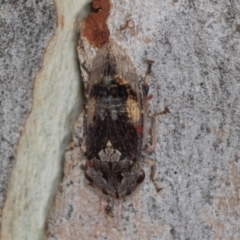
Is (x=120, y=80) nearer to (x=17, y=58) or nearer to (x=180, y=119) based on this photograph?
(x=180, y=119)

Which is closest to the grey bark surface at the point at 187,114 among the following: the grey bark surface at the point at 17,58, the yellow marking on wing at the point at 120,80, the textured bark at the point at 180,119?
the textured bark at the point at 180,119

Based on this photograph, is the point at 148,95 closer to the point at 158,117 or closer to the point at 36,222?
the point at 158,117

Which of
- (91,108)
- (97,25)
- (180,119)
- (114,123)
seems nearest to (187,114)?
(180,119)

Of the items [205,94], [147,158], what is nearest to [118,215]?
[147,158]

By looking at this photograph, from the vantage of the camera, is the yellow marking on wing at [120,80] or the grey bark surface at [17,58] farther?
the grey bark surface at [17,58]

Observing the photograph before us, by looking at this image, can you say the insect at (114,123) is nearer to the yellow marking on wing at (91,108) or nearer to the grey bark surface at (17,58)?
the yellow marking on wing at (91,108)

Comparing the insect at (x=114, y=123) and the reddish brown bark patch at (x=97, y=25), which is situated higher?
the reddish brown bark patch at (x=97, y=25)
